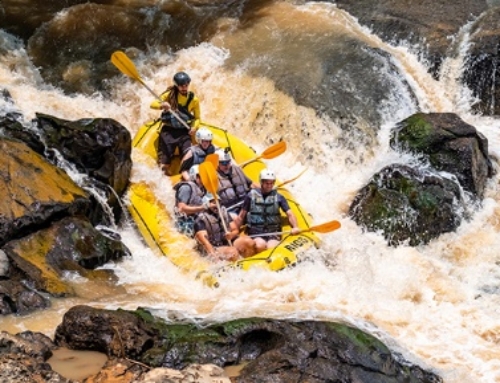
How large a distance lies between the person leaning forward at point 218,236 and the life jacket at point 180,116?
117 centimetres

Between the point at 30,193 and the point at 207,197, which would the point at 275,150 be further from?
the point at 30,193

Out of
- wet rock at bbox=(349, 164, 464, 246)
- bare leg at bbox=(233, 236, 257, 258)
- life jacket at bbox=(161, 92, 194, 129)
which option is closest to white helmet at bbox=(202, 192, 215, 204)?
bare leg at bbox=(233, 236, 257, 258)

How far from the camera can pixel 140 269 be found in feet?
19.3

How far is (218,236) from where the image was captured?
6.21 meters

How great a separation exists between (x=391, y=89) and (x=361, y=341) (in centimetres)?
519

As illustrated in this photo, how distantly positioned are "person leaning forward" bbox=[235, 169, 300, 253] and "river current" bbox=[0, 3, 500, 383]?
0.43 m

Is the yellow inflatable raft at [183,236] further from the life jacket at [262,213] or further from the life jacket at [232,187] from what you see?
the life jacket at [232,187]

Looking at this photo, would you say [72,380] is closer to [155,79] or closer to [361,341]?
[361,341]

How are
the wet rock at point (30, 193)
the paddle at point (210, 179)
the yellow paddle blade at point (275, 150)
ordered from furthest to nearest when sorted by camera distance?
the yellow paddle blade at point (275, 150) < the paddle at point (210, 179) < the wet rock at point (30, 193)

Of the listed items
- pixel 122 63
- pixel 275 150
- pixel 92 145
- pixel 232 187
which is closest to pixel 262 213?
pixel 232 187

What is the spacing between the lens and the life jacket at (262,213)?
614cm

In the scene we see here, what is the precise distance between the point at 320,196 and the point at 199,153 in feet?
5.28

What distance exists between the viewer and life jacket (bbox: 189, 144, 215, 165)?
22.3 feet

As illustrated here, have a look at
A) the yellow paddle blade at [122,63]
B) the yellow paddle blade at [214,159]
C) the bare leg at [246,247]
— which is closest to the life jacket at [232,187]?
the yellow paddle blade at [214,159]
